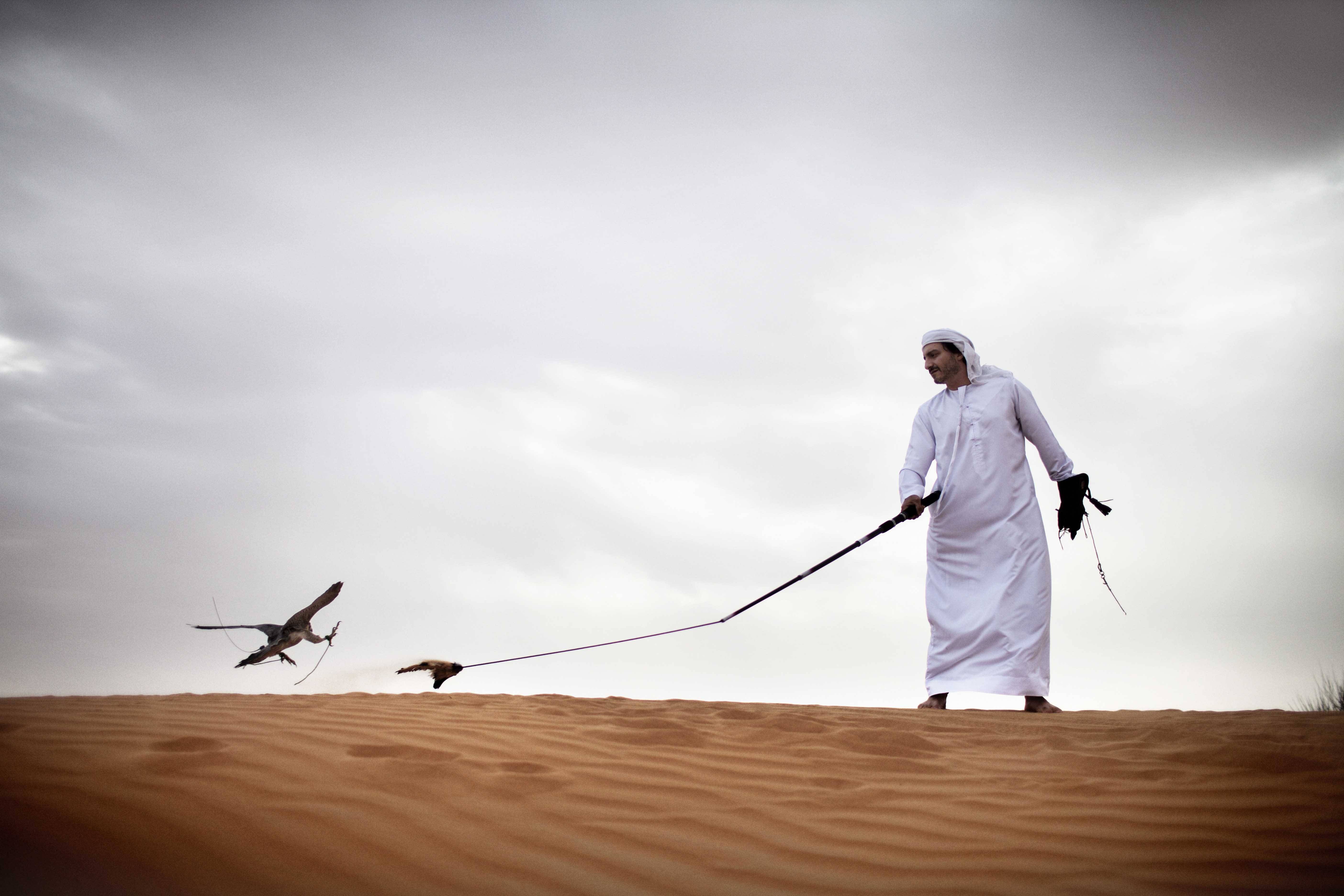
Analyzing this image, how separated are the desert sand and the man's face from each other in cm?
329

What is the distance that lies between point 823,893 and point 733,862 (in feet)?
0.80

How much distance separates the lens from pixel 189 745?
2.88 metres

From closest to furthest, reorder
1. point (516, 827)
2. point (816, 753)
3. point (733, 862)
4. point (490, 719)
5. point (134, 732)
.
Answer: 1. point (733, 862)
2. point (516, 827)
3. point (134, 732)
4. point (816, 753)
5. point (490, 719)

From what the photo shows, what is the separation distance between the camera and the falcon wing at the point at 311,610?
4992 millimetres

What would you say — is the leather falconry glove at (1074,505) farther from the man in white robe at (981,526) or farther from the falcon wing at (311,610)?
the falcon wing at (311,610)

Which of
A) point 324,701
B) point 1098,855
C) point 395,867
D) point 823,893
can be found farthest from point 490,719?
point 1098,855

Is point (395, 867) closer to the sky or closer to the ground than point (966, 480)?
closer to the ground

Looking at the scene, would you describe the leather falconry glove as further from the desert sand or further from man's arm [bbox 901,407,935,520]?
the desert sand

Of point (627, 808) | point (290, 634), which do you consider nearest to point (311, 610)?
point (290, 634)

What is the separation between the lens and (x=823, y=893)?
6.64ft

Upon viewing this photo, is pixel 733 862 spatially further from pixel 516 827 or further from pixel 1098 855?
pixel 1098 855

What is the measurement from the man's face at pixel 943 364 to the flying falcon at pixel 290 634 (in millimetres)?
4386

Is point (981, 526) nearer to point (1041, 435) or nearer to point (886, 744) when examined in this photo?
point (1041, 435)

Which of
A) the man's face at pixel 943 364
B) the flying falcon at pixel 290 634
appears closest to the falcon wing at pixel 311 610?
the flying falcon at pixel 290 634
